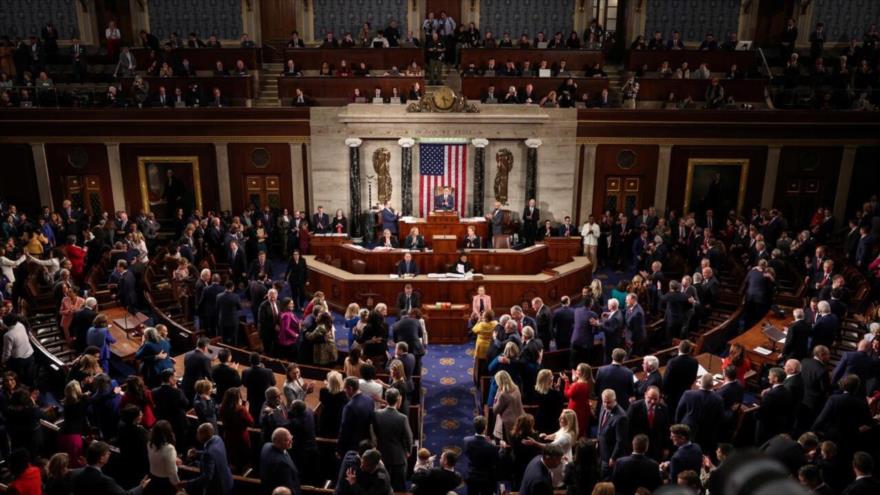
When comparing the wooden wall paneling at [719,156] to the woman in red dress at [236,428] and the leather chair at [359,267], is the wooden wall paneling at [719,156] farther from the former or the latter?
the woman in red dress at [236,428]

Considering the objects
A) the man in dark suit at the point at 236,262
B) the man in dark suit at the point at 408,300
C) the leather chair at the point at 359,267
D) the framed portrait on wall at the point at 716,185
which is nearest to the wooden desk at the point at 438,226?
the leather chair at the point at 359,267

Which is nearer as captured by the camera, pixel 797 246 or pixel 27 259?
pixel 27 259

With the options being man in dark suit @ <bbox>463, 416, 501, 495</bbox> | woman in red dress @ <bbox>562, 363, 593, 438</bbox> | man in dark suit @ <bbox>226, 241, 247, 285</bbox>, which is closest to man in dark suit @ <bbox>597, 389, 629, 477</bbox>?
woman in red dress @ <bbox>562, 363, 593, 438</bbox>

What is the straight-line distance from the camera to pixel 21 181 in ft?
58.3

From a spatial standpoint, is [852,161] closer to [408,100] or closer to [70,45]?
[408,100]

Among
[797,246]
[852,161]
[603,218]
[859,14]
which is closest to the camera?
[797,246]

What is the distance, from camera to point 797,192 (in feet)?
59.0

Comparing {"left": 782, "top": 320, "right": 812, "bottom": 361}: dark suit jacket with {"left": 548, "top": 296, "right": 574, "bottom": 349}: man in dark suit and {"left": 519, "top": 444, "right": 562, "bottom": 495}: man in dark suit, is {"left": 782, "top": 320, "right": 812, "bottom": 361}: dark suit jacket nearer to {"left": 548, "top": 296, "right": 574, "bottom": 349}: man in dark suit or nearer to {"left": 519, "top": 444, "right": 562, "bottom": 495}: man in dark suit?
{"left": 548, "top": 296, "right": 574, "bottom": 349}: man in dark suit

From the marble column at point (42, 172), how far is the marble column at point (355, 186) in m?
7.74

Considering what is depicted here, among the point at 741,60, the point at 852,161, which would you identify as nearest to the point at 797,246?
the point at 852,161

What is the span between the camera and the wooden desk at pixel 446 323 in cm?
1216

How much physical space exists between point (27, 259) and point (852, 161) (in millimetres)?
18707

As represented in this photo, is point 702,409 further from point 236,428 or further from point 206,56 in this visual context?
point 206,56

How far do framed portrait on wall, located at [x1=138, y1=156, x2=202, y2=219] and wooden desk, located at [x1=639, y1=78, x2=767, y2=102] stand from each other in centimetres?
1187
